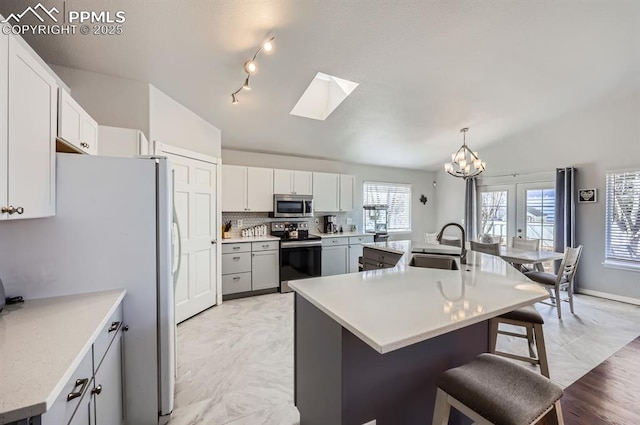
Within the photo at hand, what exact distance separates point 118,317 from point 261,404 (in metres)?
1.17

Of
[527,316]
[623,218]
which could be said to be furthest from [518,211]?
[527,316]

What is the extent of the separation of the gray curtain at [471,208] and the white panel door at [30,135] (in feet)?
21.7

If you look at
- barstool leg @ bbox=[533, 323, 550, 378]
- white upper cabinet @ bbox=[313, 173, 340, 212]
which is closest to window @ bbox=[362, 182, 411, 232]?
white upper cabinet @ bbox=[313, 173, 340, 212]

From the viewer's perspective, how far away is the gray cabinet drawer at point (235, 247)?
400 centimetres

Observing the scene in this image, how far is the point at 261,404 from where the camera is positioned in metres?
1.94

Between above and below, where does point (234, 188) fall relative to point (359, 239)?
above

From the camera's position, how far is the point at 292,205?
188 inches

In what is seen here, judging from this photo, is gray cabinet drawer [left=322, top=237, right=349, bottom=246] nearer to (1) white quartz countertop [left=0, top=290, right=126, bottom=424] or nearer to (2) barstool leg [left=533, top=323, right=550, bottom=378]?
(2) barstool leg [left=533, top=323, right=550, bottom=378]

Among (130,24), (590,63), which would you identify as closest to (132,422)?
(130,24)

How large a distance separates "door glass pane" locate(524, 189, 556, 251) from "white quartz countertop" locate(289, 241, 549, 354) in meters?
4.07

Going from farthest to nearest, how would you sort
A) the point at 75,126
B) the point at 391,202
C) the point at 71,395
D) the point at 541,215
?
the point at 391,202
the point at 541,215
the point at 75,126
the point at 71,395

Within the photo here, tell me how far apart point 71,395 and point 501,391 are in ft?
5.35

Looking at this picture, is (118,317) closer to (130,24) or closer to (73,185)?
(73,185)

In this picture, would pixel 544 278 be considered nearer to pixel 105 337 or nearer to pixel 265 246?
pixel 265 246
